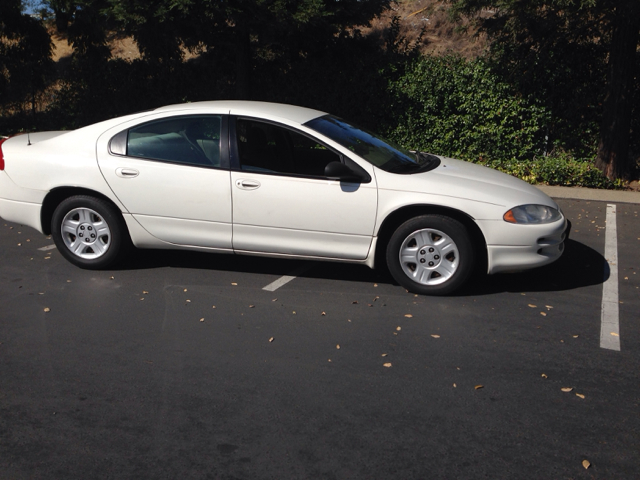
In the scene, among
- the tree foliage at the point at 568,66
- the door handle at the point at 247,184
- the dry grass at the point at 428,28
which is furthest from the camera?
the dry grass at the point at 428,28

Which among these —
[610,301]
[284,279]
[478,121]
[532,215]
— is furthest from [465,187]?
[478,121]

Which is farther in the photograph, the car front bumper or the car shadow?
the car shadow

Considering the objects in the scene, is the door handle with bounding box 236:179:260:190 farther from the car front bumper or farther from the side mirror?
the car front bumper

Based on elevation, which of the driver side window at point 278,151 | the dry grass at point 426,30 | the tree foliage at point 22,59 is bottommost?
the driver side window at point 278,151

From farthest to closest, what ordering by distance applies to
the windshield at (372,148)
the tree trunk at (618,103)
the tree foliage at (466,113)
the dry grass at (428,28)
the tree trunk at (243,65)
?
the dry grass at (428,28) < the tree trunk at (243,65) < the tree foliage at (466,113) < the tree trunk at (618,103) < the windshield at (372,148)

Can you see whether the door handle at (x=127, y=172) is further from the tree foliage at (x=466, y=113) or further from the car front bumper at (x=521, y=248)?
the tree foliage at (x=466, y=113)

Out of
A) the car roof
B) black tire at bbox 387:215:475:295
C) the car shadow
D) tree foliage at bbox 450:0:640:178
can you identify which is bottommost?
the car shadow

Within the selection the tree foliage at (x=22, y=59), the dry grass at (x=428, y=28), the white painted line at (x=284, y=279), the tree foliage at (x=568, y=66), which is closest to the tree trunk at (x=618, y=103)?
the tree foliage at (x=568, y=66)

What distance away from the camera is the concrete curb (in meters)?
10.3

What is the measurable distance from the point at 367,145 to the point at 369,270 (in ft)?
4.11

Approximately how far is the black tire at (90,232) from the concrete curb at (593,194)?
727 centimetres

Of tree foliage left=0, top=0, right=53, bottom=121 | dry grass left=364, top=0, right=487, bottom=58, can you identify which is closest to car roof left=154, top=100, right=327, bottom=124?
tree foliage left=0, top=0, right=53, bottom=121

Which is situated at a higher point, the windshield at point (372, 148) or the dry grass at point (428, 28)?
the dry grass at point (428, 28)

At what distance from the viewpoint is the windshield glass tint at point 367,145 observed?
226 inches
